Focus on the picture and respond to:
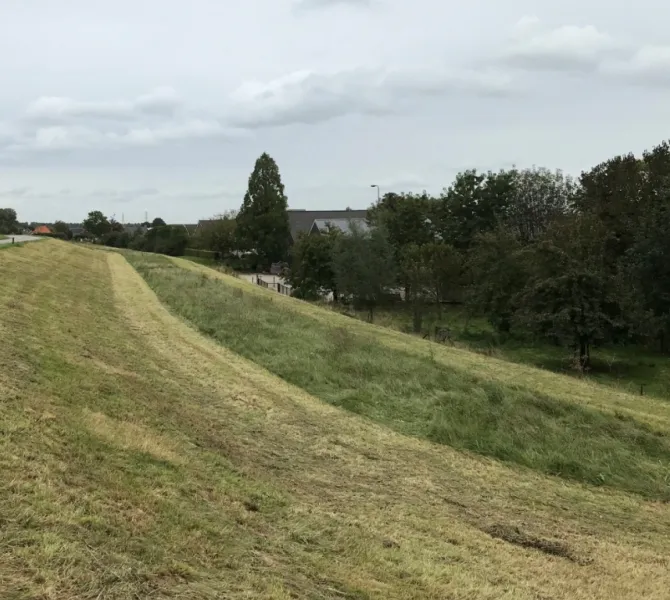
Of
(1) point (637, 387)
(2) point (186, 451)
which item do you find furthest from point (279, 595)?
(1) point (637, 387)

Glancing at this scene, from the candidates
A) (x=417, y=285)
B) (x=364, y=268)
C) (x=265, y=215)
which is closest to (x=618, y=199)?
(x=417, y=285)

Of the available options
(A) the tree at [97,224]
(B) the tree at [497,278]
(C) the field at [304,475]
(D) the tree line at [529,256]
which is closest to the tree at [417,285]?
(D) the tree line at [529,256]

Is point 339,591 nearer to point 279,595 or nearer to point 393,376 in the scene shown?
point 279,595

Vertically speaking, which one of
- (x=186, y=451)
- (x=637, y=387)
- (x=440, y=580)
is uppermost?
(x=186, y=451)

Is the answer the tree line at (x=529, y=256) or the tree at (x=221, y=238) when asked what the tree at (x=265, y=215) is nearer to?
the tree at (x=221, y=238)

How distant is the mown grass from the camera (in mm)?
8359

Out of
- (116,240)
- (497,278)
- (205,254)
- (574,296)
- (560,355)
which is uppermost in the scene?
(116,240)

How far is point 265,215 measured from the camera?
220 ft

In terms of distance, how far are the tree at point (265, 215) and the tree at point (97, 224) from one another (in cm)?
4123

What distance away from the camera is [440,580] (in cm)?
469

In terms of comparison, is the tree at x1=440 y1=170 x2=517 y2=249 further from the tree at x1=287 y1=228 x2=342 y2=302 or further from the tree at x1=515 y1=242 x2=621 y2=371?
the tree at x1=515 y1=242 x2=621 y2=371

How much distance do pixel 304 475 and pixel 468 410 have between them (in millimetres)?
3703

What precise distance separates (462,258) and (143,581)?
129ft

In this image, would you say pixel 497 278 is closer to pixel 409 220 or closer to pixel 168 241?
pixel 409 220
